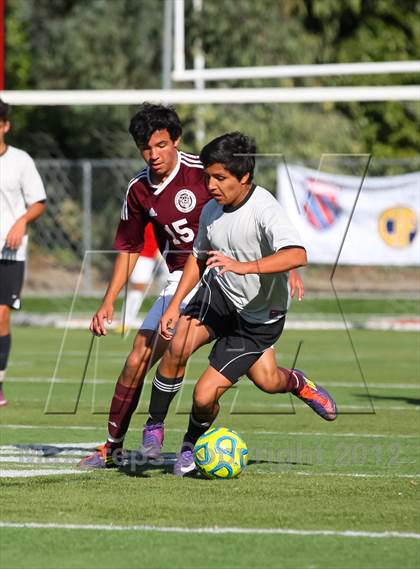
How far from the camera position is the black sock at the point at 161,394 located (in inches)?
302

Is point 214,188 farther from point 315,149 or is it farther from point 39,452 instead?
point 315,149

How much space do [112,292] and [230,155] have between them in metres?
Result: 1.12

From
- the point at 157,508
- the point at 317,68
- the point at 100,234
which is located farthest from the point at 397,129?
the point at 157,508

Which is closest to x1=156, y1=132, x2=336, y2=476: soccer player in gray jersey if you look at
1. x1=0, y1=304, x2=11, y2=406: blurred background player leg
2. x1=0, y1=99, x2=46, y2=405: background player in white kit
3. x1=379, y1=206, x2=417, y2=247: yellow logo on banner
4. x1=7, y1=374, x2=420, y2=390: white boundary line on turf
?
x1=0, y1=99, x2=46, y2=405: background player in white kit

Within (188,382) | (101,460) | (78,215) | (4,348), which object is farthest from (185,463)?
(78,215)

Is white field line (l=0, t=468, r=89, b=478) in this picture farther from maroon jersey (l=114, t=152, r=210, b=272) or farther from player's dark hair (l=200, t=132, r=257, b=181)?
player's dark hair (l=200, t=132, r=257, b=181)

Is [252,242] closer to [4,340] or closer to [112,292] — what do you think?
[112,292]

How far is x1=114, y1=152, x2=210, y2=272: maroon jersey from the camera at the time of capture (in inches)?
311

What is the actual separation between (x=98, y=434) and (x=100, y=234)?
752 inches

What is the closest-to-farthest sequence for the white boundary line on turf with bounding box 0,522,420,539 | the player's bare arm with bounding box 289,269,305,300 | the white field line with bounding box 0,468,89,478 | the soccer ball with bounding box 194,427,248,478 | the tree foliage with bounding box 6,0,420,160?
1. the white boundary line on turf with bounding box 0,522,420,539
2. the soccer ball with bounding box 194,427,248,478
3. the white field line with bounding box 0,468,89,478
4. the player's bare arm with bounding box 289,269,305,300
5. the tree foliage with bounding box 6,0,420,160

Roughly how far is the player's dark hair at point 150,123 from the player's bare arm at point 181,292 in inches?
29.6

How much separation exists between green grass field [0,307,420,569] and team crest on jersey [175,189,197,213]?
150 cm

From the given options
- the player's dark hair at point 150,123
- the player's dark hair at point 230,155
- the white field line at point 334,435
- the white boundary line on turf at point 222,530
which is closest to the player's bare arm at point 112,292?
the player's dark hair at point 150,123

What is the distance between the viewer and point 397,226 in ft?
69.9
